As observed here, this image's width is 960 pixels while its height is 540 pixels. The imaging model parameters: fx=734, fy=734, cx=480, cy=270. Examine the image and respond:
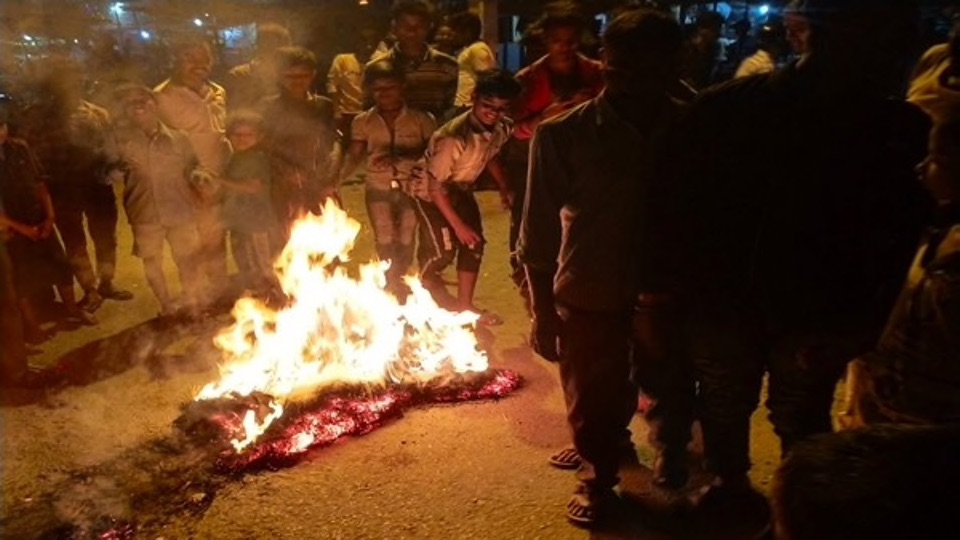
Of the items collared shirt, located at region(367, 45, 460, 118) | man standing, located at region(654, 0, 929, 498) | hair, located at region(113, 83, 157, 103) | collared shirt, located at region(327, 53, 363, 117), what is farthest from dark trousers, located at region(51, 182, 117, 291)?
man standing, located at region(654, 0, 929, 498)

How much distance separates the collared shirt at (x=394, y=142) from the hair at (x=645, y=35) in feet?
11.0

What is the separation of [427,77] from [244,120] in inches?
85.6

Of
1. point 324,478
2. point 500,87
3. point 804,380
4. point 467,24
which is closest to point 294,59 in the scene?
point 500,87

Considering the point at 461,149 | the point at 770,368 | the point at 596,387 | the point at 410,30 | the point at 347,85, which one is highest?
the point at 410,30

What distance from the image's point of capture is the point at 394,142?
6.33 meters

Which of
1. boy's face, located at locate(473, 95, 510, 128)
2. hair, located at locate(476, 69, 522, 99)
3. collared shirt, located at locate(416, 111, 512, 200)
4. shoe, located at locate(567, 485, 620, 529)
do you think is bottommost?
shoe, located at locate(567, 485, 620, 529)

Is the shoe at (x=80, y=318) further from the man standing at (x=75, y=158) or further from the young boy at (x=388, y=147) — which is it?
the young boy at (x=388, y=147)

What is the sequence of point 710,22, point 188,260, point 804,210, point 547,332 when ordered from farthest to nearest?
point 710,22, point 188,260, point 547,332, point 804,210

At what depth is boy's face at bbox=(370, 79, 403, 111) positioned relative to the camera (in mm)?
6164

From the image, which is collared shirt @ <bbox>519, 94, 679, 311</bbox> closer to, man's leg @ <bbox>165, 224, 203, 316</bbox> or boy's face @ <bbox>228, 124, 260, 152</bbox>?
boy's face @ <bbox>228, 124, 260, 152</bbox>

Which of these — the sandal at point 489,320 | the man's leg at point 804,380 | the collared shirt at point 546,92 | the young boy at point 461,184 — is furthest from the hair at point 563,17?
the man's leg at point 804,380

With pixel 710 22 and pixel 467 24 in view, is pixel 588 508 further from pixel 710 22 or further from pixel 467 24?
pixel 710 22

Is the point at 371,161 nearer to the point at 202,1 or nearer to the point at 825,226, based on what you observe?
the point at 825,226

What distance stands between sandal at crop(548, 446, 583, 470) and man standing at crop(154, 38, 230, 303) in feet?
13.1
